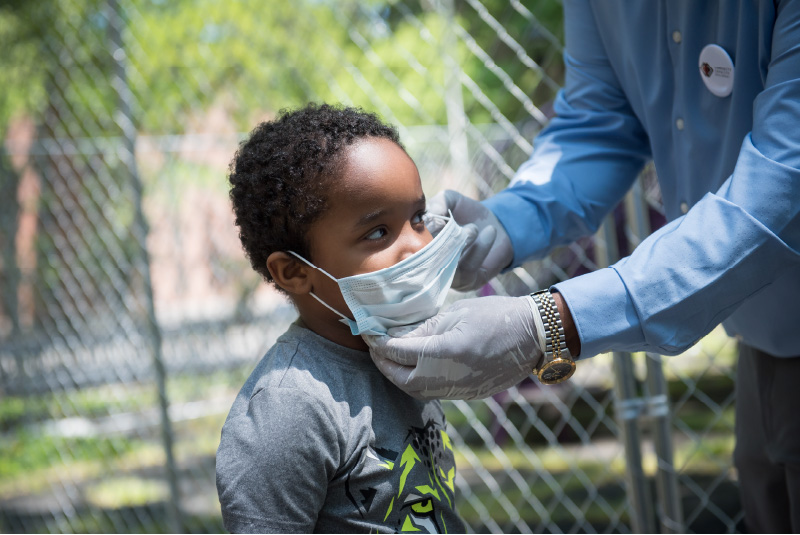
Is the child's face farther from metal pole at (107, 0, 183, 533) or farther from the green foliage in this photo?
metal pole at (107, 0, 183, 533)

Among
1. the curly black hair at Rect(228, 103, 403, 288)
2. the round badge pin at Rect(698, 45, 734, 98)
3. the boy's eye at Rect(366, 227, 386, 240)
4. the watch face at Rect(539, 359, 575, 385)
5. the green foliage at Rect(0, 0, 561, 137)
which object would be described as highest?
the green foliage at Rect(0, 0, 561, 137)

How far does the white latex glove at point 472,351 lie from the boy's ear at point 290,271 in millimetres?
202

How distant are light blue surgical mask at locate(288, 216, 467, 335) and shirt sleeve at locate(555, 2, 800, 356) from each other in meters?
0.22

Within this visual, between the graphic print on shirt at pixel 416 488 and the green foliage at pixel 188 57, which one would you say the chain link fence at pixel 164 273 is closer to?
the green foliage at pixel 188 57

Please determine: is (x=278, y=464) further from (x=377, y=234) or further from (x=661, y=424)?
(x=661, y=424)

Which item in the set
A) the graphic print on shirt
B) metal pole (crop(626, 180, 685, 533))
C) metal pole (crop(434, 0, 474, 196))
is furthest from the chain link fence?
the graphic print on shirt

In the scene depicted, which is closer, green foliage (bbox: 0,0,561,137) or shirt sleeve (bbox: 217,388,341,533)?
shirt sleeve (bbox: 217,388,341,533)

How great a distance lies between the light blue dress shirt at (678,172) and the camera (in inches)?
44.2

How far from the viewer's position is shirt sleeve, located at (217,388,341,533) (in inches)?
44.1

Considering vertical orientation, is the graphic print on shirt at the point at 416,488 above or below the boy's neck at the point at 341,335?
below

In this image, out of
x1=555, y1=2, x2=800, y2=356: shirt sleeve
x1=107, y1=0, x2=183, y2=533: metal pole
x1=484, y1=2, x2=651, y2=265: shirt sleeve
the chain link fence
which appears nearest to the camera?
x1=555, y1=2, x2=800, y2=356: shirt sleeve

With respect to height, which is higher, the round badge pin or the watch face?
the round badge pin

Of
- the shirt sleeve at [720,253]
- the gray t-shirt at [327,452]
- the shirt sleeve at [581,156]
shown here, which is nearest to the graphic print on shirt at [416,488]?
the gray t-shirt at [327,452]

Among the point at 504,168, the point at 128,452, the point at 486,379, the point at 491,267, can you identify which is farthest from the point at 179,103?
the point at 486,379
